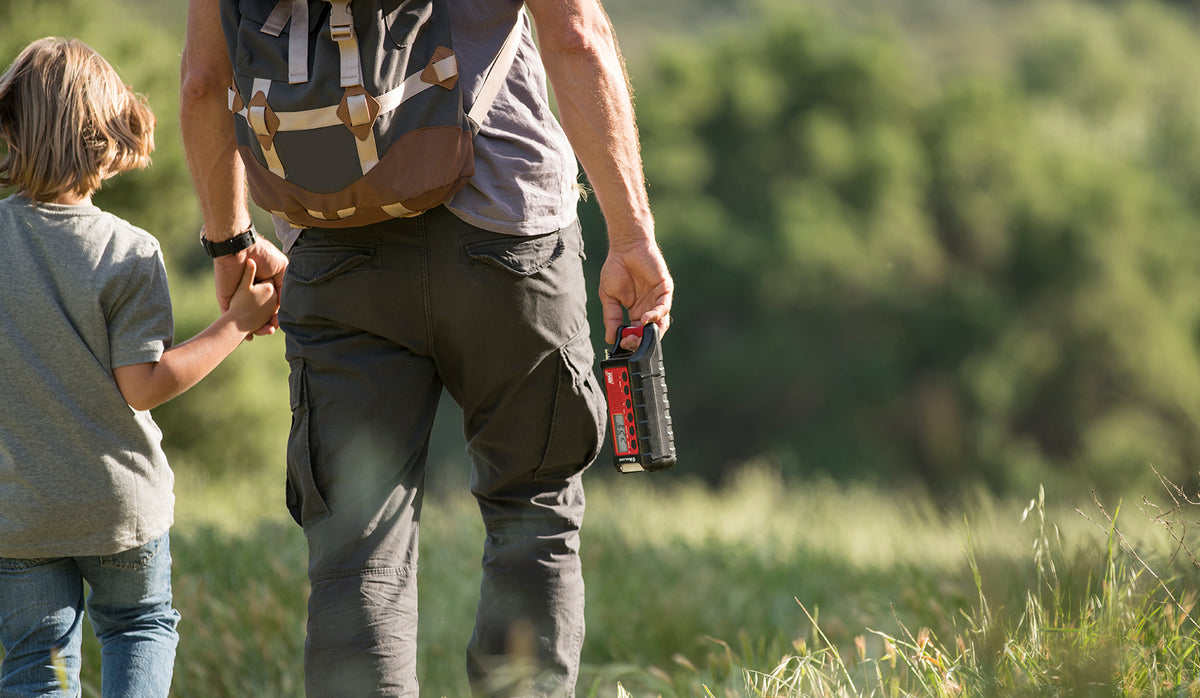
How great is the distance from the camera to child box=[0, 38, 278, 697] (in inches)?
74.4

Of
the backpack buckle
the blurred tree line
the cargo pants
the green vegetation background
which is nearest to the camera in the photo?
the backpack buckle

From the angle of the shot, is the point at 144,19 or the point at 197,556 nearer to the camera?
the point at 197,556

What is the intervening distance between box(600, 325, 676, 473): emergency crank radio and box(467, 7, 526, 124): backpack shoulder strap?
0.46 m

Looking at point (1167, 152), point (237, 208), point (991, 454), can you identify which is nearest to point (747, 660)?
point (237, 208)

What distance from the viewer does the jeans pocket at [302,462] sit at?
68.8 inches

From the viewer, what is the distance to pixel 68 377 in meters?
1.91

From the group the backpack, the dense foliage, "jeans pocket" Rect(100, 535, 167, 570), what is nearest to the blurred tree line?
the dense foliage

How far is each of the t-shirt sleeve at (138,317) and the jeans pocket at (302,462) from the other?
1.07ft

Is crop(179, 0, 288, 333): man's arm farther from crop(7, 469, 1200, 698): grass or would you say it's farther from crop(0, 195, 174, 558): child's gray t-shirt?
crop(7, 469, 1200, 698): grass

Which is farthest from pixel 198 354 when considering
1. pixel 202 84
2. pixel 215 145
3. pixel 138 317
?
pixel 202 84

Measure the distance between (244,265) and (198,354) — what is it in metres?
0.19

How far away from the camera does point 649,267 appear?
6.01ft

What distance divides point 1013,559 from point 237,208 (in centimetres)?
162

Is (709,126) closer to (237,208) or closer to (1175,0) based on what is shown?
(237,208)
